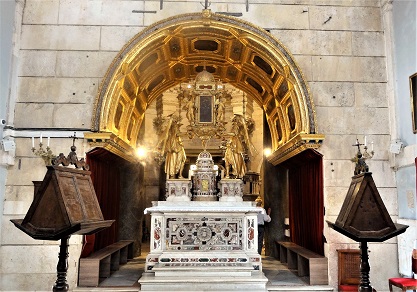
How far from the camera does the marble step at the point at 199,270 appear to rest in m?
7.39

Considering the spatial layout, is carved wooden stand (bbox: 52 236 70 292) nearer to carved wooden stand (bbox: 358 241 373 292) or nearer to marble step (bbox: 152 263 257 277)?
carved wooden stand (bbox: 358 241 373 292)

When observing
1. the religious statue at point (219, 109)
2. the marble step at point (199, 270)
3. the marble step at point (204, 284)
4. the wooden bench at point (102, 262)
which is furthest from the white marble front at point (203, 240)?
the religious statue at point (219, 109)

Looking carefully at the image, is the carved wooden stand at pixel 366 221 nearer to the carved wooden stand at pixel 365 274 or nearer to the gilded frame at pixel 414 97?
the carved wooden stand at pixel 365 274

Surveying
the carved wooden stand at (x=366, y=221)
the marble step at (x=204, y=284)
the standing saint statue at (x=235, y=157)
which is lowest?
the marble step at (x=204, y=284)

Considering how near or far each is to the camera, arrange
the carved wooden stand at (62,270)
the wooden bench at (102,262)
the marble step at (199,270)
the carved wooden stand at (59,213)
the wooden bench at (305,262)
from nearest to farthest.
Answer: the carved wooden stand at (59,213) → the carved wooden stand at (62,270) → the wooden bench at (102,262) → the marble step at (199,270) → the wooden bench at (305,262)

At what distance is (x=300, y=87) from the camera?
319 inches

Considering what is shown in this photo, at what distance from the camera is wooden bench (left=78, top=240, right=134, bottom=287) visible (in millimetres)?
7284

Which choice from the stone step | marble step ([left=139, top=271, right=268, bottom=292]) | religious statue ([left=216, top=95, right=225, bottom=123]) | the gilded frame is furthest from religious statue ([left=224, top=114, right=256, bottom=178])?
the gilded frame

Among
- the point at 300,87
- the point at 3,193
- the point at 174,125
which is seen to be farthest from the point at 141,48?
the point at 3,193

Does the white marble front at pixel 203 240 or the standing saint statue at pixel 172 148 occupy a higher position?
the standing saint statue at pixel 172 148

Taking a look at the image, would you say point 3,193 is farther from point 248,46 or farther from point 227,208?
point 248,46

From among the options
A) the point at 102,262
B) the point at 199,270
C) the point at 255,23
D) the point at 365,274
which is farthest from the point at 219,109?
the point at 365,274

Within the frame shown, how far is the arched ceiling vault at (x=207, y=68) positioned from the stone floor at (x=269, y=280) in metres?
2.76

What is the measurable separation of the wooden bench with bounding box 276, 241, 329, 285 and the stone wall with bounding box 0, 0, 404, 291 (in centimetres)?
18
